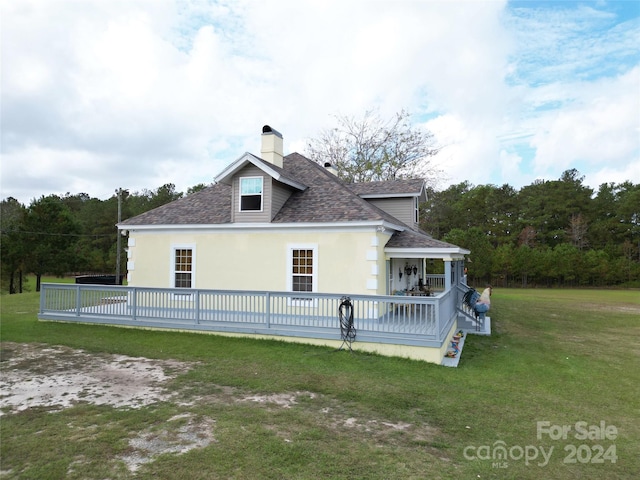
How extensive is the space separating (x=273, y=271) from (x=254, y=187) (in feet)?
9.49

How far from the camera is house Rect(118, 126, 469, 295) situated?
1190 cm

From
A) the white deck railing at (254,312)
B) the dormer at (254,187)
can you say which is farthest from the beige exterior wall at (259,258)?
the white deck railing at (254,312)

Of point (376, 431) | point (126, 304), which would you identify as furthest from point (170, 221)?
point (376, 431)

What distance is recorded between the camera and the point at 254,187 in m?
13.0

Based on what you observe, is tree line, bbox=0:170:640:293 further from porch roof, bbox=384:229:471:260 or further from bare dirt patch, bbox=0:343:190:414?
bare dirt patch, bbox=0:343:190:414

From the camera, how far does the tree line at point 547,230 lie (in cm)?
4341

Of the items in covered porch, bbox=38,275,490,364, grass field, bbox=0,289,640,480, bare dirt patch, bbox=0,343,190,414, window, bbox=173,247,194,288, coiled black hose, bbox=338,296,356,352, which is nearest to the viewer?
grass field, bbox=0,289,640,480

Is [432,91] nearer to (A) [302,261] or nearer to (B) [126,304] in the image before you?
(A) [302,261]

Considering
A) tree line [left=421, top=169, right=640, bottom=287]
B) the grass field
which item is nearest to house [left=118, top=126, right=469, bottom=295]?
the grass field

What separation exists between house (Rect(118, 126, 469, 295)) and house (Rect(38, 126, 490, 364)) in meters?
0.03

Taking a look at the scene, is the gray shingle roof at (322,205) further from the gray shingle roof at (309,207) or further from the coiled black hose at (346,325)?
the coiled black hose at (346,325)

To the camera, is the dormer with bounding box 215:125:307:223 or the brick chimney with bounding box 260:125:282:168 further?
the brick chimney with bounding box 260:125:282:168

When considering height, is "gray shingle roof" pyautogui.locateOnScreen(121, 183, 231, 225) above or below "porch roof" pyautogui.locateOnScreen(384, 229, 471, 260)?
above

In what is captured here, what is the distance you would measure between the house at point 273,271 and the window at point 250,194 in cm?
3
